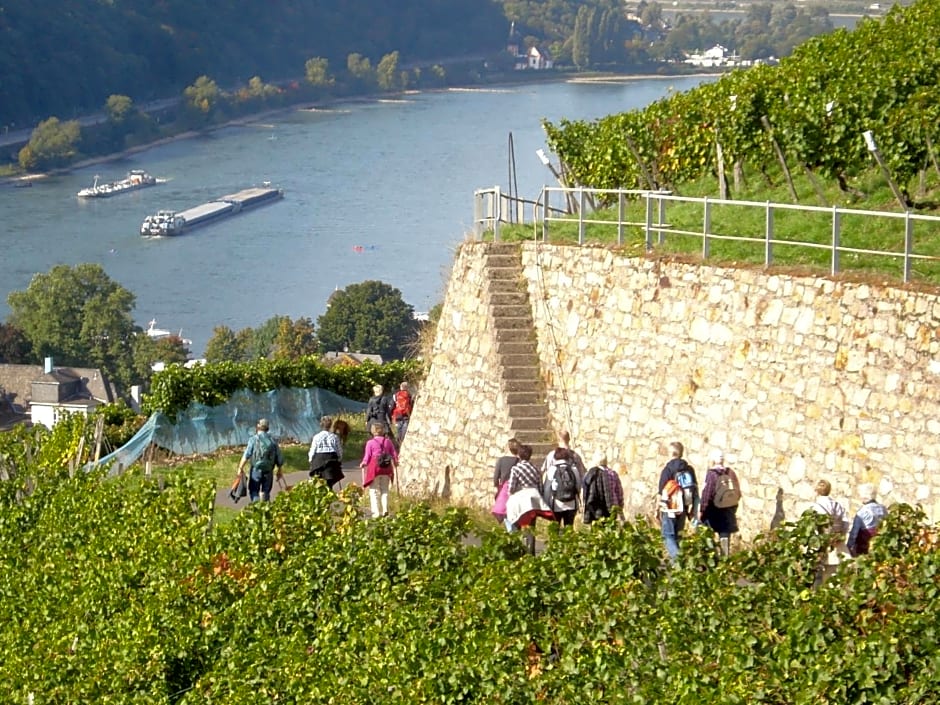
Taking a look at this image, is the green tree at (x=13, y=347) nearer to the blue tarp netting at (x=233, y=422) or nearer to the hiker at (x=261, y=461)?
the blue tarp netting at (x=233, y=422)

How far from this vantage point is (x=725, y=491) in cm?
1353

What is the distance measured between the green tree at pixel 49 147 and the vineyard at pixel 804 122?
326 feet

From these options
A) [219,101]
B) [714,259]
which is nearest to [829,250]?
[714,259]

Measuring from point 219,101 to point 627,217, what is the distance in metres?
121

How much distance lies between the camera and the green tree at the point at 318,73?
469 feet

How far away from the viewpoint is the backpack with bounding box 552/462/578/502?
13578 mm

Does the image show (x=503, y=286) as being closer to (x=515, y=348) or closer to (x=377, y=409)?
(x=515, y=348)

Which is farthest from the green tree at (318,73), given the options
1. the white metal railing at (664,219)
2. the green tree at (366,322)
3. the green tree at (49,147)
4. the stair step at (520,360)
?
the stair step at (520,360)

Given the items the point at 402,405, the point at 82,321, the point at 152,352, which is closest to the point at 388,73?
the point at 82,321

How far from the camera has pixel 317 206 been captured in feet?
371

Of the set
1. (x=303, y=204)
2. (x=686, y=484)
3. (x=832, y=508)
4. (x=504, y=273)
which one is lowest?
(x=303, y=204)

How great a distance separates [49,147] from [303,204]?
19116 millimetres

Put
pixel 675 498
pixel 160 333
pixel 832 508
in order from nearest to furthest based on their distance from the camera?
1. pixel 832 508
2. pixel 675 498
3. pixel 160 333

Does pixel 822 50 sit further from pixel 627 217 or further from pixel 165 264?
pixel 165 264
